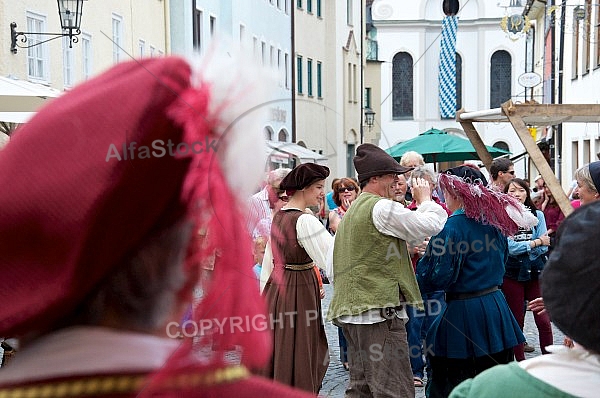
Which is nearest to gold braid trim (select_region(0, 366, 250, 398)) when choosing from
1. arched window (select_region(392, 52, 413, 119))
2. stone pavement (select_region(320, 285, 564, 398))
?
stone pavement (select_region(320, 285, 564, 398))

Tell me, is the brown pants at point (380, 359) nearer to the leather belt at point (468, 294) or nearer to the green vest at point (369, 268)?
the green vest at point (369, 268)

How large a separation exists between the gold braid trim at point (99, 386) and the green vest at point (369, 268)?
4.51m

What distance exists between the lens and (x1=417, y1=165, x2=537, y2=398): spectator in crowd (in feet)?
18.7

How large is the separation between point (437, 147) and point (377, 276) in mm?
1481

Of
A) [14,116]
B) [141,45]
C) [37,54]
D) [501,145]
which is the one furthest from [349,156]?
[37,54]

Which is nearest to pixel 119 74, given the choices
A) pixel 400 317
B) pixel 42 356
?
pixel 42 356

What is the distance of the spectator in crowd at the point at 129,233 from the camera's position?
3.75 feet

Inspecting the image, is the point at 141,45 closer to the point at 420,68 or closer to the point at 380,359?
the point at 420,68

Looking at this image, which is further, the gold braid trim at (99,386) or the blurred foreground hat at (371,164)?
the blurred foreground hat at (371,164)

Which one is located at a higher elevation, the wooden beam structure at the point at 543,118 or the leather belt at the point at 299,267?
the wooden beam structure at the point at 543,118

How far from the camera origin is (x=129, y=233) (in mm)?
1163

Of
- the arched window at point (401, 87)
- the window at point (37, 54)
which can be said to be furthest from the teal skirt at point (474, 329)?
the window at point (37, 54)

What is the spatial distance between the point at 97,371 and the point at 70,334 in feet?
0.19

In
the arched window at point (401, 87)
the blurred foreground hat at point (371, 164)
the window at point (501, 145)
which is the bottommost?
the blurred foreground hat at point (371, 164)
